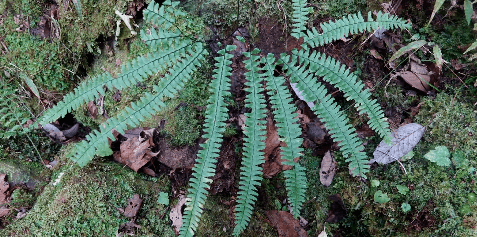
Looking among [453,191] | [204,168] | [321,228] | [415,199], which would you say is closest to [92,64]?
[204,168]

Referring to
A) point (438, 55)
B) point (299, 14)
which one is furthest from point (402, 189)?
point (299, 14)

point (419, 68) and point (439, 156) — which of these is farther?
point (419, 68)

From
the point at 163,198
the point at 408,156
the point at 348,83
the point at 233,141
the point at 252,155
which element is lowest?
the point at 163,198

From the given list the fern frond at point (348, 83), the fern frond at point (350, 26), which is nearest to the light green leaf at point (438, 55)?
the fern frond at point (350, 26)

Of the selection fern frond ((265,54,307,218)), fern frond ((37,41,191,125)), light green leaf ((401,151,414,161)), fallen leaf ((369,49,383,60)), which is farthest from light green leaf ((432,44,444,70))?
fern frond ((37,41,191,125))

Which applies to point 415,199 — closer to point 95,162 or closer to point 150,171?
point 150,171

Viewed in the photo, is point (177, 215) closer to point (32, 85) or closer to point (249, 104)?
point (249, 104)

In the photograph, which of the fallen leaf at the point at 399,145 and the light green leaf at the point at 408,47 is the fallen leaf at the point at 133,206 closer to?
the fallen leaf at the point at 399,145

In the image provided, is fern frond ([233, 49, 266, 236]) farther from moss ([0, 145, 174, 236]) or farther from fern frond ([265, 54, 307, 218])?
moss ([0, 145, 174, 236])
